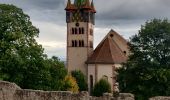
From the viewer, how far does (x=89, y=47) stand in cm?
9081

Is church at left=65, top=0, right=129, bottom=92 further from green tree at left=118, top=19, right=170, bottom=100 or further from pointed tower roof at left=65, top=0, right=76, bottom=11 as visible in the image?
green tree at left=118, top=19, right=170, bottom=100

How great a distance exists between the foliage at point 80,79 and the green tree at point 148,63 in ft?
131

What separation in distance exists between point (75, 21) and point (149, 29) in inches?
2069

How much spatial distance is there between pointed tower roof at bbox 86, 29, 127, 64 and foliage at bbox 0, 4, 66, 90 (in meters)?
41.3

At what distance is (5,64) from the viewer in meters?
39.9

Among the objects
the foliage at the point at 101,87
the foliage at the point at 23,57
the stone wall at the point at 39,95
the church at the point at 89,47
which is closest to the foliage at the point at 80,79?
the church at the point at 89,47

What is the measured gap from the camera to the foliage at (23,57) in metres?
40.0

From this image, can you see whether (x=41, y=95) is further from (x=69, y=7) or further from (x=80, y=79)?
(x=69, y=7)

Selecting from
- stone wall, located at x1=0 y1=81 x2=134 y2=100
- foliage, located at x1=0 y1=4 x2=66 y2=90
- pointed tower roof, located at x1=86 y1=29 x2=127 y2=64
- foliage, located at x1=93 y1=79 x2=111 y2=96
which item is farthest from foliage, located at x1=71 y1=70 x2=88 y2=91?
stone wall, located at x1=0 y1=81 x2=134 y2=100

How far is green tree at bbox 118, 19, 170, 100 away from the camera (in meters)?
37.7

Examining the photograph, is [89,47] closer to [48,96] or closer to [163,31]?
[163,31]

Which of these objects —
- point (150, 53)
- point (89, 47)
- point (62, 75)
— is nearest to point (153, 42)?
point (150, 53)

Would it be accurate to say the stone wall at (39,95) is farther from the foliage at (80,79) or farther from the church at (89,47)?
the church at (89,47)

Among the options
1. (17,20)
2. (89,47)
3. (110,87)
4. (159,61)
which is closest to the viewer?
(159,61)
